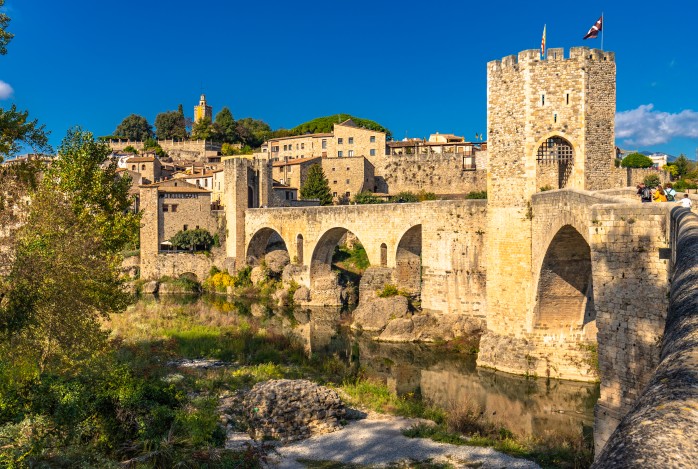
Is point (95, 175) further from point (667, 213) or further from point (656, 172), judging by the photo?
point (656, 172)

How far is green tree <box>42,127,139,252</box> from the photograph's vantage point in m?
15.2

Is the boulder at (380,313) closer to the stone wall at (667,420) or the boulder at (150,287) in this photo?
the boulder at (150,287)

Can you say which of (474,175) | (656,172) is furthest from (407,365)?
(474,175)

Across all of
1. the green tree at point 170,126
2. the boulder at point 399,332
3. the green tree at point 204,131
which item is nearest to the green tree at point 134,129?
the green tree at point 170,126

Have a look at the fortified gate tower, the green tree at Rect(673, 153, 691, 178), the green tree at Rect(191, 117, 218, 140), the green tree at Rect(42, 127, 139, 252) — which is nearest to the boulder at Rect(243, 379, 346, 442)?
the green tree at Rect(42, 127, 139, 252)

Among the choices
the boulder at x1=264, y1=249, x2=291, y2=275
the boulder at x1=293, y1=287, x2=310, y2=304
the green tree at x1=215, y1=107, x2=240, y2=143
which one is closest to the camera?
the boulder at x1=293, y1=287, x2=310, y2=304

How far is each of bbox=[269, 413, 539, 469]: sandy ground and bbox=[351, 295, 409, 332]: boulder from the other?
1363cm

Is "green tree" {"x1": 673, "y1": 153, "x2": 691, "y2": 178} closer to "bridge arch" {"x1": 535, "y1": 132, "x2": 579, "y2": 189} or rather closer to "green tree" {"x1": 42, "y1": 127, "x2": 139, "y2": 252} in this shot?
"bridge arch" {"x1": 535, "y1": 132, "x2": 579, "y2": 189}

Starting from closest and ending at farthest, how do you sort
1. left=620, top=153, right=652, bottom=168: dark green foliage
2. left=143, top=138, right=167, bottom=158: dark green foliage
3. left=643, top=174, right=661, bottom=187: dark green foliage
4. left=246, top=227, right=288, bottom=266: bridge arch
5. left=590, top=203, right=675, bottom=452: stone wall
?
left=590, top=203, right=675, bottom=452: stone wall → left=643, top=174, right=661, bottom=187: dark green foliage → left=246, top=227, right=288, bottom=266: bridge arch → left=620, top=153, right=652, bottom=168: dark green foliage → left=143, top=138, right=167, bottom=158: dark green foliage

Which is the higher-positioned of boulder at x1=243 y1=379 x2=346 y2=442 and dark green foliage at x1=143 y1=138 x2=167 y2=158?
dark green foliage at x1=143 y1=138 x2=167 y2=158

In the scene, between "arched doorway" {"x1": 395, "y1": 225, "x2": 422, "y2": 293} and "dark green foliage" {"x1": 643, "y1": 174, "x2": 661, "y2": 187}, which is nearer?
"arched doorway" {"x1": 395, "y1": 225, "x2": 422, "y2": 293}

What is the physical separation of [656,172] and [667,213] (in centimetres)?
4155

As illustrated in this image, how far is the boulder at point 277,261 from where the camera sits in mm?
41938

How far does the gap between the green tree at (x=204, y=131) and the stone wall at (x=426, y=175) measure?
33.3m
